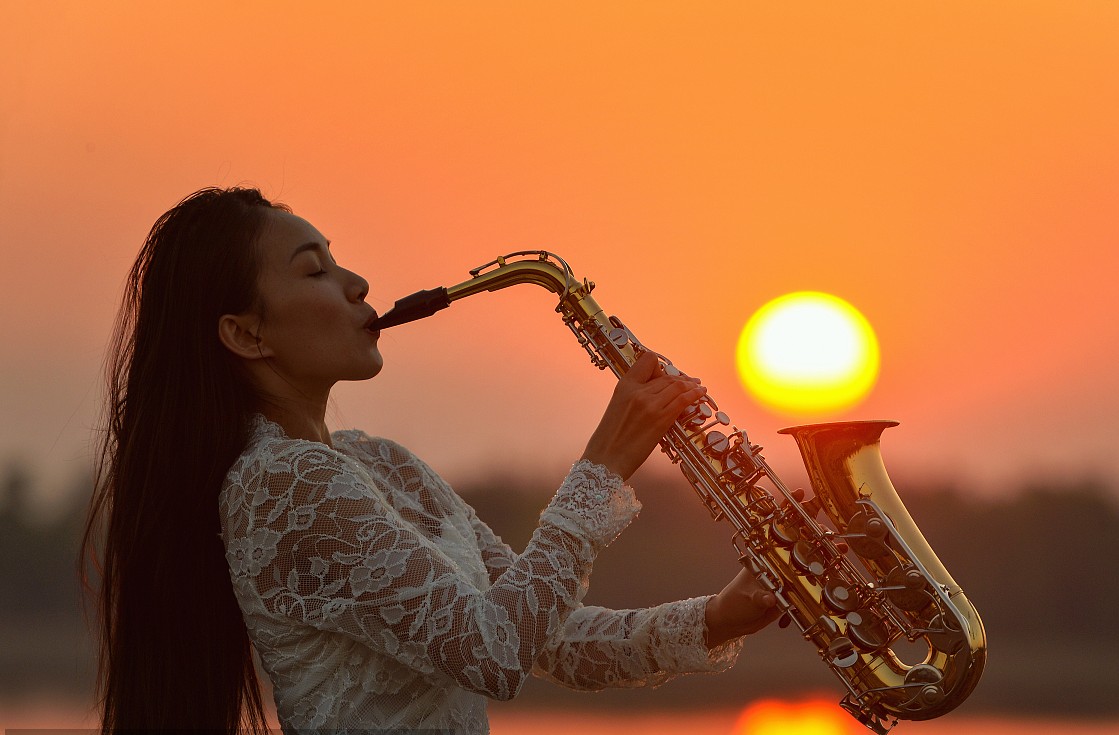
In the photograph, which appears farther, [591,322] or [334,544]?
[591,322]

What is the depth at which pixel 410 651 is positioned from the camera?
3080mm

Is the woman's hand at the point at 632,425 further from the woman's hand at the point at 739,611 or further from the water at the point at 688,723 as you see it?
the water at the point at 688,723

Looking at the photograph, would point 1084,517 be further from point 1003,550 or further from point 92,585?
point 92,585

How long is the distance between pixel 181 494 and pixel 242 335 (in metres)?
→ 0.41

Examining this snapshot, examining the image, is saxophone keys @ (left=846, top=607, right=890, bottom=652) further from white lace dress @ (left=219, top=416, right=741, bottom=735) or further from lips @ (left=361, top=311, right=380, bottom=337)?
lips @ (left=361, top=311, right=380, bottom=337)

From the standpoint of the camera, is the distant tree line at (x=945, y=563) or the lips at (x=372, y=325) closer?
the lips at (x=372, y=325)

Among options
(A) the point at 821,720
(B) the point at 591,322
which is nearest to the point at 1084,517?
(A) the point at 821,720

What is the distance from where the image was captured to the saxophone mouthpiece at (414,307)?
3582mm

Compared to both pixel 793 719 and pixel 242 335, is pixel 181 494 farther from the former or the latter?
pixel 793 719

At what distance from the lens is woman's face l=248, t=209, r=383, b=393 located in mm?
3484

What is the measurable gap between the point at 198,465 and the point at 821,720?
1844cm

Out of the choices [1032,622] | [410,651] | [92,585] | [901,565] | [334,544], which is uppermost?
[92,585]

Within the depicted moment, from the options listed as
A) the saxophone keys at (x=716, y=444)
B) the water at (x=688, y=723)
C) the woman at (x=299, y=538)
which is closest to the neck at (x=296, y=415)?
the woman at (x=299, y=538)

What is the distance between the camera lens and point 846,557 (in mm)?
3504
